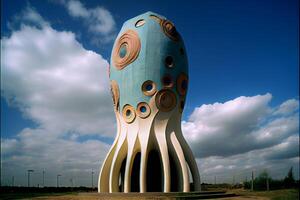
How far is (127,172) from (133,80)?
21.9 ft

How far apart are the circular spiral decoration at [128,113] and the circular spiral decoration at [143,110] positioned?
0.48m

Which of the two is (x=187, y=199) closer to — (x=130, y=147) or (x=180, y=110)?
(x=130, y=147)

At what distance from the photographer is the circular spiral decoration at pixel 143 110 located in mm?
22328

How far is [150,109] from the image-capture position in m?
22.3

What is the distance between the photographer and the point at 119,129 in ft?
77.0

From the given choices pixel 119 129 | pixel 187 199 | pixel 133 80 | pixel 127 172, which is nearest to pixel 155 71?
pixel 133 80

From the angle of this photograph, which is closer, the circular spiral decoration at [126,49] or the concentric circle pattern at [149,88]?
the concentric circle pattern at [149,88]

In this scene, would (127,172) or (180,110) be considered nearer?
(127,172)

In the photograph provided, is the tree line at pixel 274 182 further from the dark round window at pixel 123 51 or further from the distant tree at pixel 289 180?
the dark round window at pixel 123 51

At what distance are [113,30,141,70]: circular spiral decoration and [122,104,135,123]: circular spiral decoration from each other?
321cm

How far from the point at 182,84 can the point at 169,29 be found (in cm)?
456

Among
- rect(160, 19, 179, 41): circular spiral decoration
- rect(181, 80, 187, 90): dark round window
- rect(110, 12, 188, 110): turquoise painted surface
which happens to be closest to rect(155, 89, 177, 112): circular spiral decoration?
rect(110, 12, 188, 110): turquoise painted surface

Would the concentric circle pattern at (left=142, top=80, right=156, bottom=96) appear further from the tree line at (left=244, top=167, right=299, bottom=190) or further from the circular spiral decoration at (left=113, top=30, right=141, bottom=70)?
the tree line at (left=244, top=167, right=299, bottom=190)

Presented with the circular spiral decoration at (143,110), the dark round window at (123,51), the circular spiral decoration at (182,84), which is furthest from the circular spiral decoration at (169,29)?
the circular spiral decoration at (143,110)
